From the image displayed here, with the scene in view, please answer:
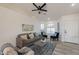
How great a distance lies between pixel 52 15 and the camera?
2.41 meters

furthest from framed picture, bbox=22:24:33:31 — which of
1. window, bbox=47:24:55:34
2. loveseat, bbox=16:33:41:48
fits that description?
window, bbox=47:24:55:34

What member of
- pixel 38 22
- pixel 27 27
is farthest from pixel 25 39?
pixel 38 22

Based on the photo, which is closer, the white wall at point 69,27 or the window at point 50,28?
the window at point 50,28

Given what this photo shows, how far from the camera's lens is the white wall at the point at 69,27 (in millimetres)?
2572

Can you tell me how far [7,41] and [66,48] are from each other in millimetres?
1870

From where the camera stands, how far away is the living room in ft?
7.17

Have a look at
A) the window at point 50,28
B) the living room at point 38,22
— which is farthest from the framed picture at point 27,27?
the window at point 50,28

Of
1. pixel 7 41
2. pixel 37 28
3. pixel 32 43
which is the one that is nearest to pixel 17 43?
pixel 7 41

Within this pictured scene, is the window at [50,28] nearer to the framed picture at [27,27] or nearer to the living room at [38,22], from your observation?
the living room at [38,22]

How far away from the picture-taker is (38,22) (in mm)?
2395

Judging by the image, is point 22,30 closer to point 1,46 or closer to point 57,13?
point 1,46

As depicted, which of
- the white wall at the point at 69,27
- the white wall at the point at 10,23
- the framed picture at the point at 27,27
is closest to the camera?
the white wall at the point at 10,23

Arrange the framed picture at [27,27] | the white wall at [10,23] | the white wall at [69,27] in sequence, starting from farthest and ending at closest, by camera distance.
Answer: the white wall at [69,27], the framed picture at [27,27], the white wall at [10,23]

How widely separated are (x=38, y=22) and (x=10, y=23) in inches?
29.9
